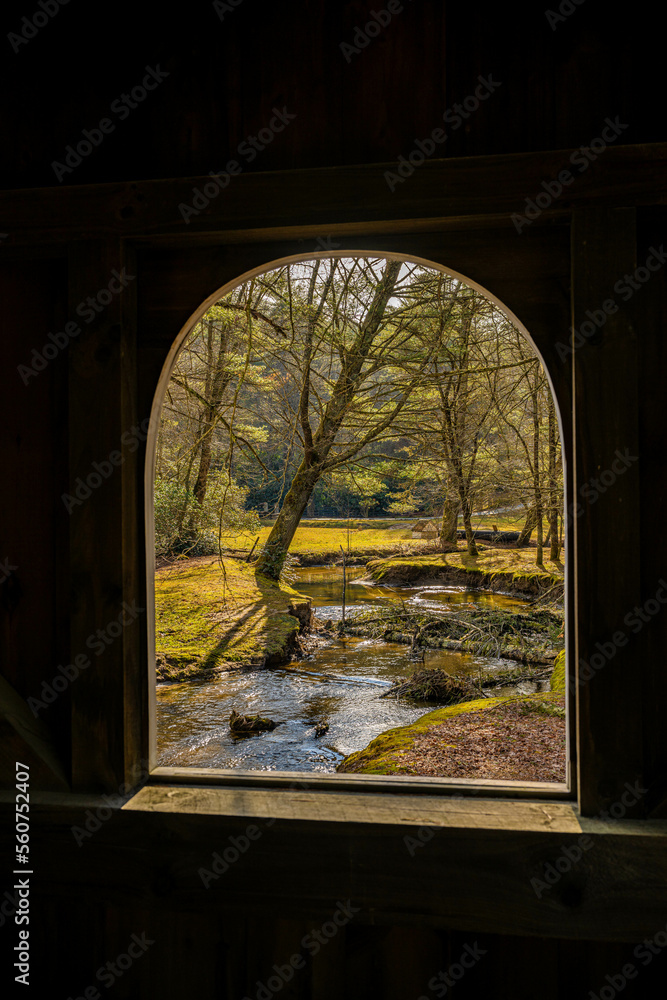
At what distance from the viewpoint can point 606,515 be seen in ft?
4.71

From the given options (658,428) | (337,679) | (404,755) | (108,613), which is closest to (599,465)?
(658,428)

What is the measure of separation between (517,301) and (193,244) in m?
0.90

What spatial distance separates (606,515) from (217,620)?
253 inches

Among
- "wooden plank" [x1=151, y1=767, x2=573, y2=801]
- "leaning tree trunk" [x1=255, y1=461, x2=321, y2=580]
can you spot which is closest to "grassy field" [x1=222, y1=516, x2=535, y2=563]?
"leaning tree trunk" [x1=255, y1=461, x2=321, y2=580]

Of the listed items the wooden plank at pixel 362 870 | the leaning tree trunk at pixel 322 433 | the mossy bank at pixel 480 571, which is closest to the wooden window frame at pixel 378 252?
the wooden plank at pixel 362 870

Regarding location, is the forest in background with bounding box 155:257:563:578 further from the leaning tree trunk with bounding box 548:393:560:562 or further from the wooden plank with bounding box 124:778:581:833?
the wooden plank with bounding box 124:778:581:833

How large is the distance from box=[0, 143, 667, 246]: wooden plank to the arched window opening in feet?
11.3

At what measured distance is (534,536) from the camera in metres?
10.1

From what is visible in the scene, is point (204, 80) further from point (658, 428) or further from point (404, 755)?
point (404, 755)

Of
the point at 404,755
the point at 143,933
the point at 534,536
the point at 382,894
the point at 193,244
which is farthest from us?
the point at 534,536

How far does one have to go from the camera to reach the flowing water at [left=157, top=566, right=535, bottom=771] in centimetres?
496

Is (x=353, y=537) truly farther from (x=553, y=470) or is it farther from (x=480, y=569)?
(x=553, y=470)

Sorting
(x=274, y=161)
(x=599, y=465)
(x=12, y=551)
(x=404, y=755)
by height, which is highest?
(x=274, y=161)

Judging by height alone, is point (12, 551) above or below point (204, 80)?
below
